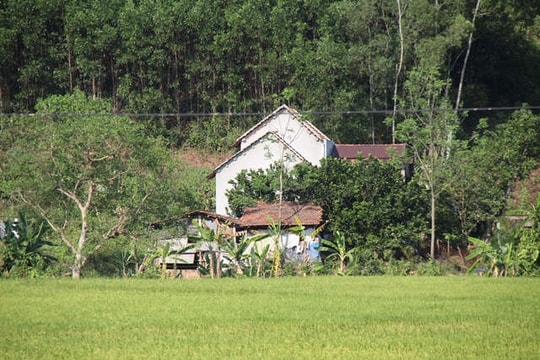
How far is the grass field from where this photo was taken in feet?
48.5

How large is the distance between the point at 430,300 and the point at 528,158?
18.2m

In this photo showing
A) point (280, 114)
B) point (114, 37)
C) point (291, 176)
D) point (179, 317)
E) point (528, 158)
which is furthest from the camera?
point (114, 37)

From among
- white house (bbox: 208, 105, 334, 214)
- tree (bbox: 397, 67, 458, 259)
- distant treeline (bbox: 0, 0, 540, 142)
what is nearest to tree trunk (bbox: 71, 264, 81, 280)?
white house (bbox: 208, 105, 334, 214)

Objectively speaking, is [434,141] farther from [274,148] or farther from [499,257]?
[274,148]

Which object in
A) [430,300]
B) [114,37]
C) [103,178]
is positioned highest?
[114,37]

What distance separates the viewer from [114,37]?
155ft

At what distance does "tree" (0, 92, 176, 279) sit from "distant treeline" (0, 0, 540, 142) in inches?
692

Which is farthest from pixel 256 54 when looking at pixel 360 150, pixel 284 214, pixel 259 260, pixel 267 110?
pixel 259 260

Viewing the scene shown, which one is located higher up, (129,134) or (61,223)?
(129,134)

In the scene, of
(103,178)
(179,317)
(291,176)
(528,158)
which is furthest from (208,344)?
(528,158)

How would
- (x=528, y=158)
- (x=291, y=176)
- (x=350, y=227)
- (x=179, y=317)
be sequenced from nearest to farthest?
(x=179, y=317) → (x=350, y=227) → (x=291, y=176) → (x=528, y=158)

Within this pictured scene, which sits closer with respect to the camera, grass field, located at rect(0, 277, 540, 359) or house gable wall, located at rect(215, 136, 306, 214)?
grass field, located at rect(0, 277, 540, 359)

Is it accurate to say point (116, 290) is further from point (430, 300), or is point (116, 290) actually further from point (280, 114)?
point (280, 114)

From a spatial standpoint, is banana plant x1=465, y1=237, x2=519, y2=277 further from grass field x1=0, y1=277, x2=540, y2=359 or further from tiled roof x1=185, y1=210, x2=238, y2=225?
tiled roof x1=185, y1=210, x2=238, y2=225
